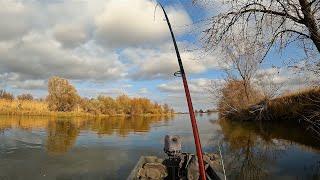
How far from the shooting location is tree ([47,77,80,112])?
6378cm

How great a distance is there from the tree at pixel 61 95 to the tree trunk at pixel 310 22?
192ft

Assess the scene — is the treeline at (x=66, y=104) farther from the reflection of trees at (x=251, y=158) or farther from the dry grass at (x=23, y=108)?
the reflection of trees at (x=251, y=158)

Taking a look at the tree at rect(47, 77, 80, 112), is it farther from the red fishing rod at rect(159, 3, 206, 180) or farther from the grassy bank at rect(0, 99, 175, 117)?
the red fishing rod at rect(159, 3, 206, 180)

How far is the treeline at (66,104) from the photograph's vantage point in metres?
54.9

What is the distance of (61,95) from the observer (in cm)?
6444

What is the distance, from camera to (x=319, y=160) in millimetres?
14883

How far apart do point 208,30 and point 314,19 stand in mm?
2443

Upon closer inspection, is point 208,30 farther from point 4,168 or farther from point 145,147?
point 145,147

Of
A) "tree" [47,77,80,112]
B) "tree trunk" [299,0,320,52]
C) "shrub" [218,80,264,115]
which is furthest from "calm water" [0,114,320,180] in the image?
"tree" [47,77,80,112]

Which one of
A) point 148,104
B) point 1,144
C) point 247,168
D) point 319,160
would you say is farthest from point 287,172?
point 148,104

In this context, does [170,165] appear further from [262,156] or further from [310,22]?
[262,156]

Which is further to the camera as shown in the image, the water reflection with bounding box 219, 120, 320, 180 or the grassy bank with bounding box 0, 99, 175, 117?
the grassy bank with bounding box 0, 99, 175, 117

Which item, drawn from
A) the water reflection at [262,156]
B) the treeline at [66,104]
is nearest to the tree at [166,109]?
the treeline at [66,104]

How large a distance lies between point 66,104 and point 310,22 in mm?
60231
